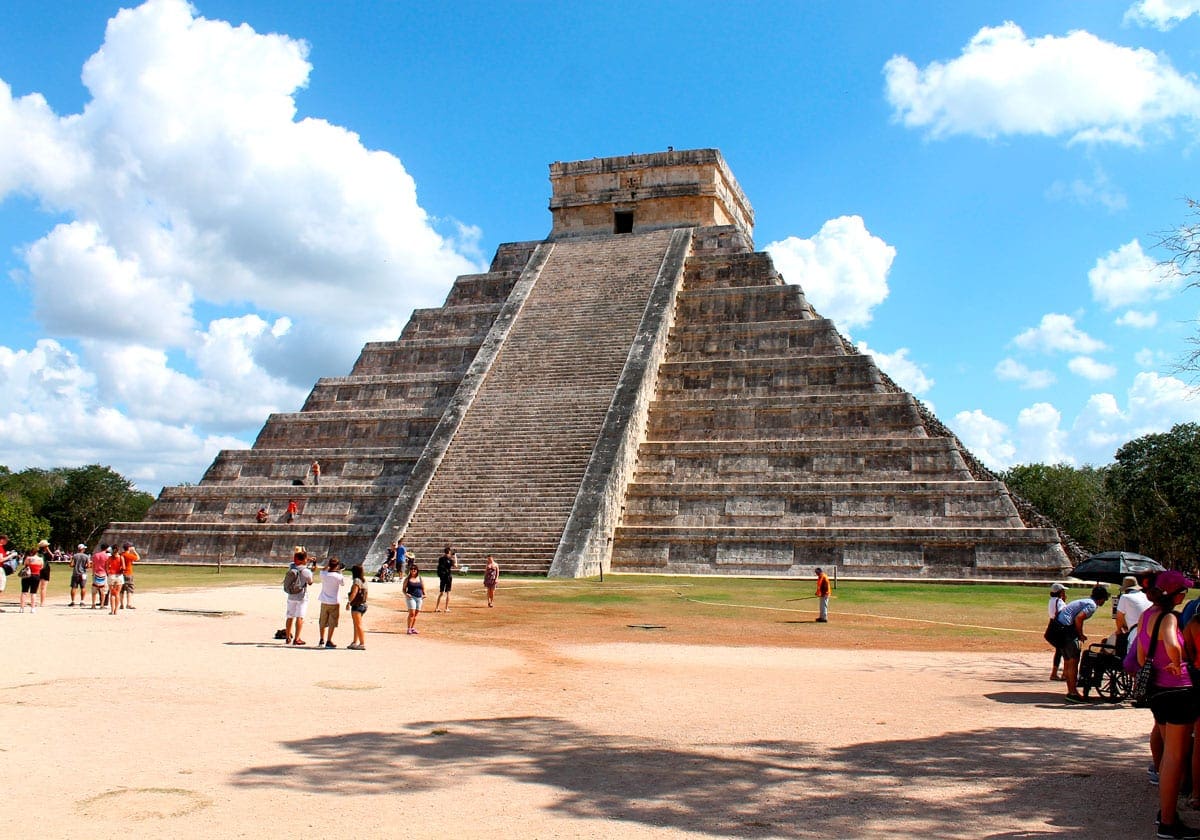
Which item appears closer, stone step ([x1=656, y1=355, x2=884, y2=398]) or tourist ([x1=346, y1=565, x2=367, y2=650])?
tourist ([x1=346, y1=565, x2=367, y2=650])

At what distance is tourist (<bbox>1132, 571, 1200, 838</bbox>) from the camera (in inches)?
193

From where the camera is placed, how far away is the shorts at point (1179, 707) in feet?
16.8

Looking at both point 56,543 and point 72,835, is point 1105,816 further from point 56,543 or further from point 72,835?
point 56,543

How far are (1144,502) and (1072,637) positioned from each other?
1492 inches

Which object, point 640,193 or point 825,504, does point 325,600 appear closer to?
point 825,504

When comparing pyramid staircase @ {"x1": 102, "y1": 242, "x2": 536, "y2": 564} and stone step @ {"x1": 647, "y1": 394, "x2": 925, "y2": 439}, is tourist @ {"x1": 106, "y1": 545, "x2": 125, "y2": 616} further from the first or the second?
stone step @ {"x1": 647, "y1": 394, "x2": 925, "y2": 439}

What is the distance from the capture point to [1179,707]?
16.9 feet

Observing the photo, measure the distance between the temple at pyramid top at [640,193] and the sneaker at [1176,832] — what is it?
28551 mm

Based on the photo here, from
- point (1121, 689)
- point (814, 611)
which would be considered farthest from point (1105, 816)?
point (814, 611)

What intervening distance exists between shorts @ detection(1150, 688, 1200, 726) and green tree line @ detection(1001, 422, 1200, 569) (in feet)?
128

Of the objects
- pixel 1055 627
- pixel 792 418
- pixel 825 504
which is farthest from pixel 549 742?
pixel 792 418

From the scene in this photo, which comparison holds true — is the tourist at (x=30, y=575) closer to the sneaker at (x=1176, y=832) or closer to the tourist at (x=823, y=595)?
the tourist at (x=823, y=595)

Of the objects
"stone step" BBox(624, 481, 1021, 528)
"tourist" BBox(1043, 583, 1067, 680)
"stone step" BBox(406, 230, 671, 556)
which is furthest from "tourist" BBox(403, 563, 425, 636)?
"stone step" BBox(624, 481, 1021, 528)

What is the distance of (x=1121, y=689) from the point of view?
8.84 meters
